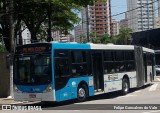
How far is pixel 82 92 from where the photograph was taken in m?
19.3

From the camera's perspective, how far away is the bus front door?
67.2 ft

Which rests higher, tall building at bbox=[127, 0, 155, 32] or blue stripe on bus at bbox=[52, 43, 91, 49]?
tall building at bbox=[127, 0, 155, 32]

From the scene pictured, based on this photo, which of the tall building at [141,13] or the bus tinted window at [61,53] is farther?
the tall building at [141,13]

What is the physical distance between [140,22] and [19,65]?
44547 mm

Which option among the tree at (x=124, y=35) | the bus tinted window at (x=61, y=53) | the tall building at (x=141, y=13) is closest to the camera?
the bus tinted window at (x=61, y=53)

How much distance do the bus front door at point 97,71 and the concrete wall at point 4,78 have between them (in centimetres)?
607

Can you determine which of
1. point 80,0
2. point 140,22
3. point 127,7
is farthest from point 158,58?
point 80,0

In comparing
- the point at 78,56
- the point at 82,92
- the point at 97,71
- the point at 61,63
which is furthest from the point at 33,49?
the point at 97,71

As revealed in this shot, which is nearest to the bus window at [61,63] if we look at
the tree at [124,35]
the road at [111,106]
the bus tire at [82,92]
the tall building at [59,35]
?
the bus tire at [82,92]

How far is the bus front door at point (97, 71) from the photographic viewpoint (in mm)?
20469

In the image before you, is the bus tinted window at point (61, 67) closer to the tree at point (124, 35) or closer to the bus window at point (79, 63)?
the bus window at point (79, 63)

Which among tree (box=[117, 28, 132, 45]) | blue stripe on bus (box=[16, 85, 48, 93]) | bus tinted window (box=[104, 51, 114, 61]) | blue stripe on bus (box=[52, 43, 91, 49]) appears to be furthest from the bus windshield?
tree (box=[117, 28, 132, 45])

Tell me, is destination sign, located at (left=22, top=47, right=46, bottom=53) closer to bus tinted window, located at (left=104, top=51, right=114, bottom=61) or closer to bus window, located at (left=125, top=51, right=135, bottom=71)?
bus tinted window, located at (left=104, top=51, right=114, bottom=61)

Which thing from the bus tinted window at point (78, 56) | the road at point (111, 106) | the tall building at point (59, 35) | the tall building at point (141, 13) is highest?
the tall building at point (141, 13)
